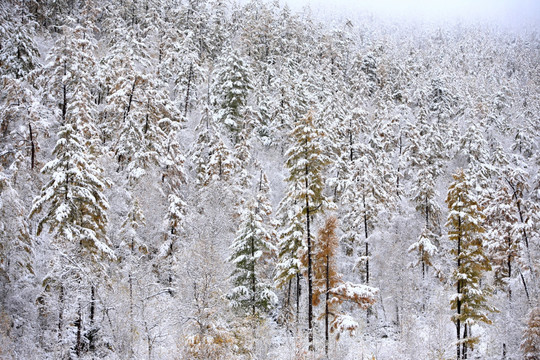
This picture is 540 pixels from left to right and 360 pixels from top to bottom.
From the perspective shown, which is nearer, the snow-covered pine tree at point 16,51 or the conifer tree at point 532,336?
the conifer tree at point 532,336

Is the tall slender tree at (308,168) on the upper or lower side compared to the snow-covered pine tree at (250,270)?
upper

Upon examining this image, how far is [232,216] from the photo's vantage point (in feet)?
108

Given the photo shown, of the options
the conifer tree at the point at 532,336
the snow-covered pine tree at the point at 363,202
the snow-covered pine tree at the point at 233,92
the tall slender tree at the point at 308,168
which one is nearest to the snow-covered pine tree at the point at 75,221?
the tall slender tree at the point at 308,168

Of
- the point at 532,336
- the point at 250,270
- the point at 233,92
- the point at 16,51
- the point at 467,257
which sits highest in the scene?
the point at 16,51

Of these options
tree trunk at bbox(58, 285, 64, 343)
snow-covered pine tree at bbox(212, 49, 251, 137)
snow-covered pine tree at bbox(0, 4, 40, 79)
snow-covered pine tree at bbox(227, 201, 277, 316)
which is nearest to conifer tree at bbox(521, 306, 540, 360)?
snow-covered pine tree at bbox(227, 201, 277, 316)

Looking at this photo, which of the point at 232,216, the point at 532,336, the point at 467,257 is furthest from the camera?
the point at 232,216

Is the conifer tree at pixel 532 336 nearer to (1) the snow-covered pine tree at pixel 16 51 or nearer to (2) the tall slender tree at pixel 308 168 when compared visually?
(2) the tall slender tree at pixel 308 168

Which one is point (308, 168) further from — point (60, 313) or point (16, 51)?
point (16, 51)

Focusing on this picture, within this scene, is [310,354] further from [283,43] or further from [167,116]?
[283,43]

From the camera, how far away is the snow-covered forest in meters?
21.4

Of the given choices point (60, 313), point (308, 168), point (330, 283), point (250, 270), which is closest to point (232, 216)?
point (250, 270)

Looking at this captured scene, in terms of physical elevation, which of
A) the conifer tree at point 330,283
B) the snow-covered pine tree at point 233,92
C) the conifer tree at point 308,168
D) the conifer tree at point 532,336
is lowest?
the conifer tree at point 532,336

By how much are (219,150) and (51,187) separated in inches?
666

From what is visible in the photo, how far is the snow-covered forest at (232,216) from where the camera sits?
21.4 metres
